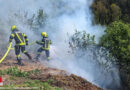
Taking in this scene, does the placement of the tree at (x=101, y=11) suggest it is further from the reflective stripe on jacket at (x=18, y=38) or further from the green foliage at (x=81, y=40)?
the reflective stripe on jacket at (x=18, y=38)

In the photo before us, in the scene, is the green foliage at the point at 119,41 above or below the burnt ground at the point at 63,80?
above

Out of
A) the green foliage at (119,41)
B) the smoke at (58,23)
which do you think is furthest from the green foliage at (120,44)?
the smoke at (58,23)

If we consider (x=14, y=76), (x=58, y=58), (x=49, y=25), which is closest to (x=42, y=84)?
(x=14, y=76)

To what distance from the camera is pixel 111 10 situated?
1912 cm

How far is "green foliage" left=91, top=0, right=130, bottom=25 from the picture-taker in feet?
59.5

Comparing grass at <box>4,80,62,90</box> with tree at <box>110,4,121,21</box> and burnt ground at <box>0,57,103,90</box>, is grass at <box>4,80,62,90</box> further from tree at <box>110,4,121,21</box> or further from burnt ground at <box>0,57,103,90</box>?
tree at <box>110,4,121,21</box>

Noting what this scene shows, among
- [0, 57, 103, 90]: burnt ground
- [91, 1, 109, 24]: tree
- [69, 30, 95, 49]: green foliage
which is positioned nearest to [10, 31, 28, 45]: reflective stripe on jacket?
[0, 57, 103, 90]: burnt ground

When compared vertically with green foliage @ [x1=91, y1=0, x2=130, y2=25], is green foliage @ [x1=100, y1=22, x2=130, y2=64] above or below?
below

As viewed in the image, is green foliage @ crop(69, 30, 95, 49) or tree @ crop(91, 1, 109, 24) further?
tree @ crop(91, 1, 109, 24)

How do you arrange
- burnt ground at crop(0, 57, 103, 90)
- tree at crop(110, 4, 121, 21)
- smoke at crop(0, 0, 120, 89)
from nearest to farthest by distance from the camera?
burnt ground at crop(0, 57, 103, 90), smoke at crop(0, 0, 120, 89), tree at crop(110, 4, 121, 21)

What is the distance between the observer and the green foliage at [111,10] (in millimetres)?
18141

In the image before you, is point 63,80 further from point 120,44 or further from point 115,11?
point 115,11

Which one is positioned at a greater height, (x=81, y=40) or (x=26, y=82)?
(x=81, y=40)

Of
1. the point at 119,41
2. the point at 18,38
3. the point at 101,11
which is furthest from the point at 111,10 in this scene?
the point at 18,38
